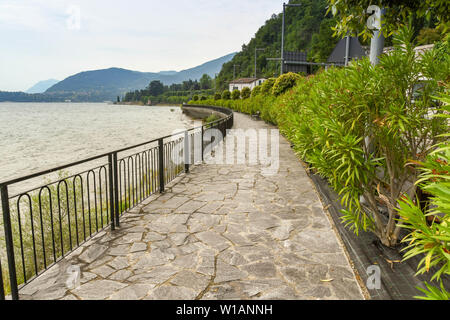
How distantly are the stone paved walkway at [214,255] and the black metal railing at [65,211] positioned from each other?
0.33 metres

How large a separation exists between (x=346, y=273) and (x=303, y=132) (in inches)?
72.4

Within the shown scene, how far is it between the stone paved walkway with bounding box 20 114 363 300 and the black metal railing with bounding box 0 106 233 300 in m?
0.33

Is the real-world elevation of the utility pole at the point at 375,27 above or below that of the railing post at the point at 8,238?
above

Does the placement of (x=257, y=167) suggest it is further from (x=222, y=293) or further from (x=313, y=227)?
(x=222, y=293)

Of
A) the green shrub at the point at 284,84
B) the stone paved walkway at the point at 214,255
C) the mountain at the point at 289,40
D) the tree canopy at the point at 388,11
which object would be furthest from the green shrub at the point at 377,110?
the mountain at the point at 289,40

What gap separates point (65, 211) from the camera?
704 centimetres

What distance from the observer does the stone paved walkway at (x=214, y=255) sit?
341 centimetres

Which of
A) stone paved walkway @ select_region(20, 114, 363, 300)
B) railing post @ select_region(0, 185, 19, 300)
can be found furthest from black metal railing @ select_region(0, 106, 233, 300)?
stone paved walkway @ select_region(20, 114, 363, 300)

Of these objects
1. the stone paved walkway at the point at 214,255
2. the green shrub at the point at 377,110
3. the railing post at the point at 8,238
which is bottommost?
the stone paved walkway at the point at 214,255

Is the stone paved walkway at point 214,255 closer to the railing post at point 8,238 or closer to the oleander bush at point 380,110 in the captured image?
the railing post at point 8,238

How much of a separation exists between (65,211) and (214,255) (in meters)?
4.43

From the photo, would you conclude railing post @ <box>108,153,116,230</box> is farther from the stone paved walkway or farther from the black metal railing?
the stone paved walkway
